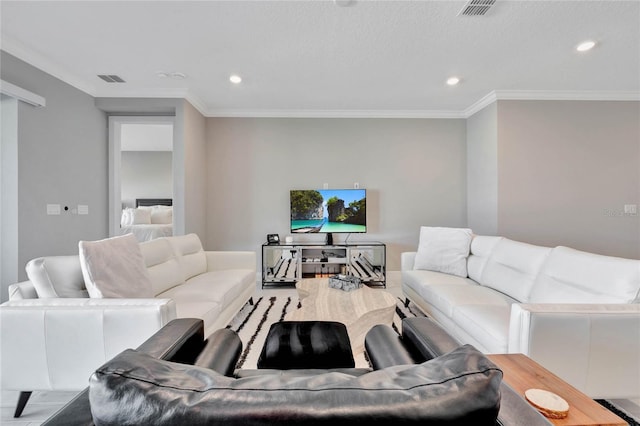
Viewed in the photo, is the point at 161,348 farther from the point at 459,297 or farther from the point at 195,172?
the point at 195,172

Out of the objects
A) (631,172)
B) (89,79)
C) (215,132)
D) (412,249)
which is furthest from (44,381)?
(631,172)

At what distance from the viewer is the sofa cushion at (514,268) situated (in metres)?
2.10

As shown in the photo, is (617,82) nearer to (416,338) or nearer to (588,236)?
(588,236)

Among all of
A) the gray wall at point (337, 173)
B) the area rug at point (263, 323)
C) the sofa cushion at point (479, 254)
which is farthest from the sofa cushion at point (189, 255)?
the sofa cushion at point (479, 254)

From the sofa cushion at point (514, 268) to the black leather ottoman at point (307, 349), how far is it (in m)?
1.48

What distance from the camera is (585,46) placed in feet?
8.66

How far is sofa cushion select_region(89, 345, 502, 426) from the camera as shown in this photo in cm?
45

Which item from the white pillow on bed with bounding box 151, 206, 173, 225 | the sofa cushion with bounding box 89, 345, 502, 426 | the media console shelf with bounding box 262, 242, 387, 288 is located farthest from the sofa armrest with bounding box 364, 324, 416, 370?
the white pillow on bed with bounding box 151, 206, 173, 225

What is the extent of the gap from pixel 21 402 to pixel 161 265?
1.10m

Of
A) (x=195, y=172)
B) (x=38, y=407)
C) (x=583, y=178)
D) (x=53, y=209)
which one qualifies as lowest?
(x=38, y=407)

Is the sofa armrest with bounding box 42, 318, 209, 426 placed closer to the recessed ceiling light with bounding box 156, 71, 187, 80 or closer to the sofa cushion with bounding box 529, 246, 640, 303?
the sofa cushion with bounding box 529, 246, 640, 303

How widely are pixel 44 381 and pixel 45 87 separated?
299 centimetres

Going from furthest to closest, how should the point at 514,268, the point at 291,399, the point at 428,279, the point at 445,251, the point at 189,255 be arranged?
the point at 445,251, the point at 189,255, the point at 428,279, the point at 514,268, the point at 291,399

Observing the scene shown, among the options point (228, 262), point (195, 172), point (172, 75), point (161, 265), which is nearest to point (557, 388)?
point (161, 265)
